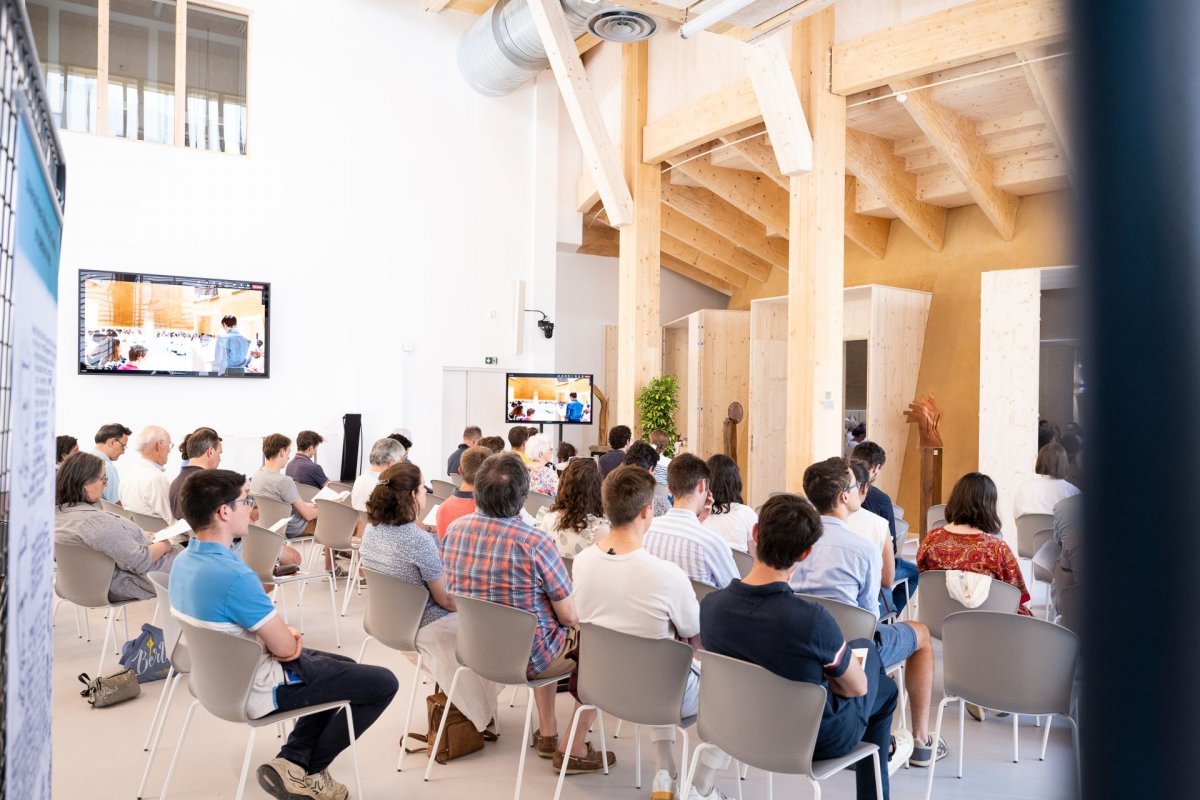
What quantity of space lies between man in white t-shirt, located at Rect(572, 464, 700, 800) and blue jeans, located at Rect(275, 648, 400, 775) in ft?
2.70

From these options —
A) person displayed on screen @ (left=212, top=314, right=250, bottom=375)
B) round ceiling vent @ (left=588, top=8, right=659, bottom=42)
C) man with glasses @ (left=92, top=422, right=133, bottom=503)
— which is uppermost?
round ceiling vent @ (left=588, top=8, right=659, bottom=42)

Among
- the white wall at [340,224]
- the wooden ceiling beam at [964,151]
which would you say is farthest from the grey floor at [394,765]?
the white wall at [340,224]

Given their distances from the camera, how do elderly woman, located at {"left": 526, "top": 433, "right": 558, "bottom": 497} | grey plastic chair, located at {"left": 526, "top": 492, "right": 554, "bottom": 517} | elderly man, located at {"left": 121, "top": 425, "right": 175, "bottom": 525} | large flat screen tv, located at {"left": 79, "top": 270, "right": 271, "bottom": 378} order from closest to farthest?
elderly man, located at {"left": 121, "top": 425, "right": 175, "bottom": 525}, grey plastic chair, located at {"left": 526, "top": 492, "right": 554, "bottom": 517}, elderly woman, located at {"left": 526, "top": 433, "right": 558, "bottom": 497}, large flat screen tv, located at {"left": 79, "top": 270, "right": 271, "bottom": 378}

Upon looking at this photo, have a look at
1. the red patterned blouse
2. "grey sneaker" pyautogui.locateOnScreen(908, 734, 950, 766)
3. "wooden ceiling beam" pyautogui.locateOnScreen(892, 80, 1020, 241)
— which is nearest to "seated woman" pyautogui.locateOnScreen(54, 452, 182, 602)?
"grey sneaker" pyautogui.locateOnScreen(908, 734, 950, 766)

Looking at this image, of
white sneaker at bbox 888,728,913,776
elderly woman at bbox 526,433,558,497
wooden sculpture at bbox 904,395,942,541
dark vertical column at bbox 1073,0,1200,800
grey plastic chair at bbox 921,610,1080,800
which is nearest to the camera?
dark vertical column at bbox 1073,0,1200,800

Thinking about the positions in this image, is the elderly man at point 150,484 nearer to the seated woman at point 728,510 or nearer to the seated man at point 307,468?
the seated man at point 307,468

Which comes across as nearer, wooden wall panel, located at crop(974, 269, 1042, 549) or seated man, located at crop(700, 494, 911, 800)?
seated man, located at crop(700, 494, 911, 800)

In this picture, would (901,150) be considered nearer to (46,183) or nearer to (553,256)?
(553,256)

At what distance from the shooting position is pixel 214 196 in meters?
10.1

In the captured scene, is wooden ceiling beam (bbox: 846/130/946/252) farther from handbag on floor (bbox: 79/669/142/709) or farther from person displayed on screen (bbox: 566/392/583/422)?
handbag on floor (bbox: 79/669/142/709)

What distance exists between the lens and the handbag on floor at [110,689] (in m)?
4.20

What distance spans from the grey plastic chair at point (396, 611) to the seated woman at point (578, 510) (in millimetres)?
767

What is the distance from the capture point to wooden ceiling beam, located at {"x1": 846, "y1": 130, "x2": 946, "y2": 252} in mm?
9188

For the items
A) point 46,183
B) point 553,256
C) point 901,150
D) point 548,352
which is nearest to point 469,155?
point 553,256
